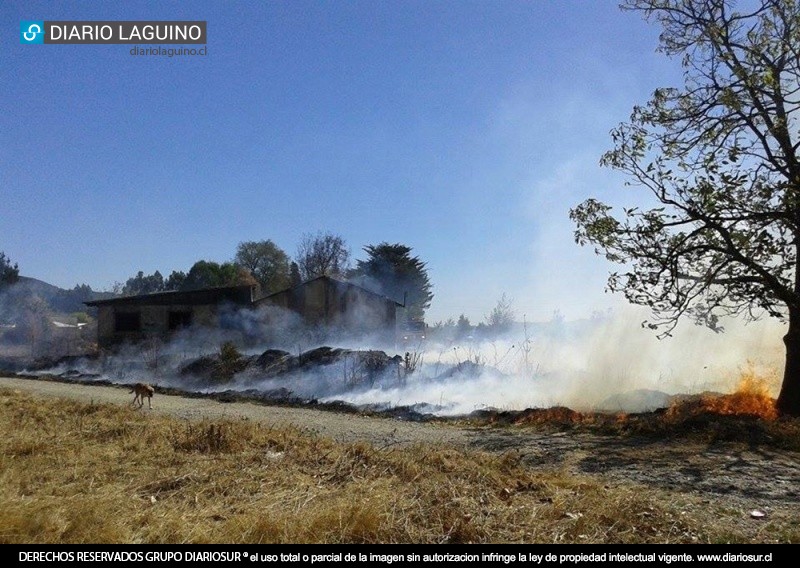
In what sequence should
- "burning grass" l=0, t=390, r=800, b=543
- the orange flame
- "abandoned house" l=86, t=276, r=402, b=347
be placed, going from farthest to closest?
"abandoned house" l=86, t=276, r=402, b=347 → the orange flame → "burning grass" l=0, t=390, r=800, b=543

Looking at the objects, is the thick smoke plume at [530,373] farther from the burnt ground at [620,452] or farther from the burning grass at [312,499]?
the burning grass at [312,499]

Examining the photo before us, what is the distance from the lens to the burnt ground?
692 cm

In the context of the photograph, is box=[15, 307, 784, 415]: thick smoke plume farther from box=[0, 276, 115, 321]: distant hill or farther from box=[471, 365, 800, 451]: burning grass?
box=[0, 276, 115, 321]: distant hill

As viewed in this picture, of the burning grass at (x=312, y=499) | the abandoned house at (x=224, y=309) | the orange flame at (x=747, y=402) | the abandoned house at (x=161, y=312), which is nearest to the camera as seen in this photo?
the burning grass at (x=312, y=499)

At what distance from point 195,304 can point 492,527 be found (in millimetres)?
32181

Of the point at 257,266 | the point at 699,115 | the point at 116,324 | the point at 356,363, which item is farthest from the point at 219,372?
the point at 257,266

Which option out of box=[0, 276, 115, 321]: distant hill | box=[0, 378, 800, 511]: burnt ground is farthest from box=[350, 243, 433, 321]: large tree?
box=[0, 378, 800, 511]: burnt ground

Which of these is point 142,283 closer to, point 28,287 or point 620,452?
point 28,287

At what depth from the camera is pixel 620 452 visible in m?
9.28

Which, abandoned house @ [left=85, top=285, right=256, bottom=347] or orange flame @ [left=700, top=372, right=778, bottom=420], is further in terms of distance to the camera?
abandoned house @ [left=85, top=285, right=256, bottom=347]

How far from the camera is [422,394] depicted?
61.8 ft

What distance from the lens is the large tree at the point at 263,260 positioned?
6775 cm

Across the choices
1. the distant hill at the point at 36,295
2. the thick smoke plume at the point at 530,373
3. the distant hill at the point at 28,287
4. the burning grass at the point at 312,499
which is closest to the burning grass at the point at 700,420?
the thick smoke plume at the point at 530,373

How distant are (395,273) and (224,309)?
24.2 m
